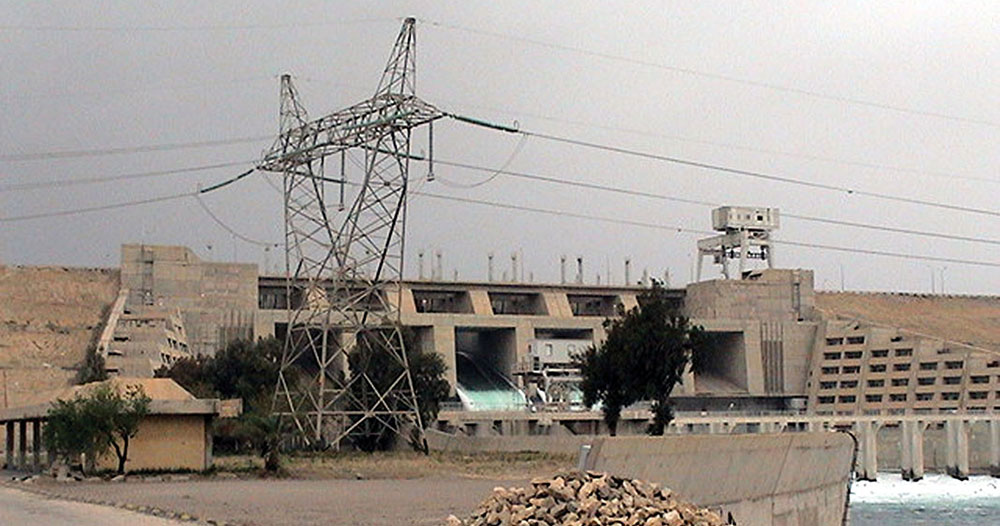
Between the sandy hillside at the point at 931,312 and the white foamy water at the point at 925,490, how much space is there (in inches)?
2013

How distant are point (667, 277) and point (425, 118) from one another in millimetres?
94874

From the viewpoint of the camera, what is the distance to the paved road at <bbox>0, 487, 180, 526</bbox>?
88.9 feet

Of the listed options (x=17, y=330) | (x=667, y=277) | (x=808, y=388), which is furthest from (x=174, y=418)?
(x=667, y=277)

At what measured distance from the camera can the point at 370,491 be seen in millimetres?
40812

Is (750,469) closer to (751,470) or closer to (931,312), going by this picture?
(751,470)

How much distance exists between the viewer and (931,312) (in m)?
155

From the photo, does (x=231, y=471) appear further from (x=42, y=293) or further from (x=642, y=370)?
(x=42, y=293)

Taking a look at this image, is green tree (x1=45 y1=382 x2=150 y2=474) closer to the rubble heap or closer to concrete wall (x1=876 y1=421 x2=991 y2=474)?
the rubble heap

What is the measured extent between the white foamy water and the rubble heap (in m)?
56.1

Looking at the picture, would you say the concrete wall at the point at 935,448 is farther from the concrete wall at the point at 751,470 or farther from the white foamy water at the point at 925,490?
the concrete wall at the point at 751,470

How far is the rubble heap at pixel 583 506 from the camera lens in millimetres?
16438

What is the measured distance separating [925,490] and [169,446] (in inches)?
1979

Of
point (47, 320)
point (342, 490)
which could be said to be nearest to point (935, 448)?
point (47, 320)

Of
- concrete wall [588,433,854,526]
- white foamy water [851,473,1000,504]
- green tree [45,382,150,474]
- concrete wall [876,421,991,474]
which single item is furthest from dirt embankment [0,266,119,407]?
concrete wall [588,433,854,526]
